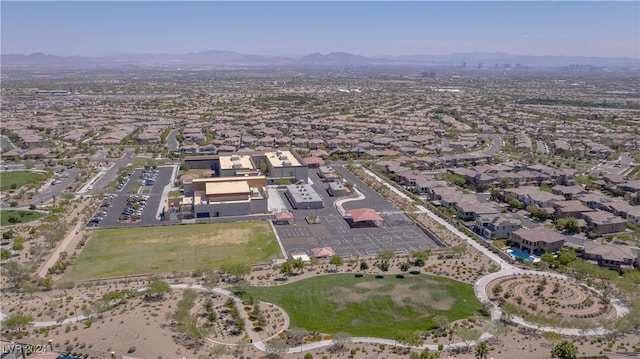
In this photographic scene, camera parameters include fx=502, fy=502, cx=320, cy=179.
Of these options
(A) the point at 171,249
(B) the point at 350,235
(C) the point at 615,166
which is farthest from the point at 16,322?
(C) the point at 615,166

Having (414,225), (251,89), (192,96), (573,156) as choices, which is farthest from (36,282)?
(251,89)

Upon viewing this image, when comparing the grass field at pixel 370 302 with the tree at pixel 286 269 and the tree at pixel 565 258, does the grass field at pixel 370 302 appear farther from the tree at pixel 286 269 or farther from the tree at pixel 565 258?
the tree at pixel 565 258

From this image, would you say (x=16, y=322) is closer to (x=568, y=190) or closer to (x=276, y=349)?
(x=276, y=349)

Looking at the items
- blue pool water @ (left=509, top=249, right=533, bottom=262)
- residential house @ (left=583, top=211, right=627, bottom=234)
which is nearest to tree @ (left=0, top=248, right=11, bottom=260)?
blue pool water @ (left=509, top=249, right=533, bottom=262)

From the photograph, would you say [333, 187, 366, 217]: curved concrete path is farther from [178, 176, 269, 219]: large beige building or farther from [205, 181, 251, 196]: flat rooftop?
[205, 181, 251, 196]: flat rooftop

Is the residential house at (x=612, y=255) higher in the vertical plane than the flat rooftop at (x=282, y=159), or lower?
lower

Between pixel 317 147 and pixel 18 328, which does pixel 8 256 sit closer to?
pixel 18 328

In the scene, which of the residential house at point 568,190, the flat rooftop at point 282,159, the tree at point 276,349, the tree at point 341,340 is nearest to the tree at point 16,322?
the tree at point 276,349
